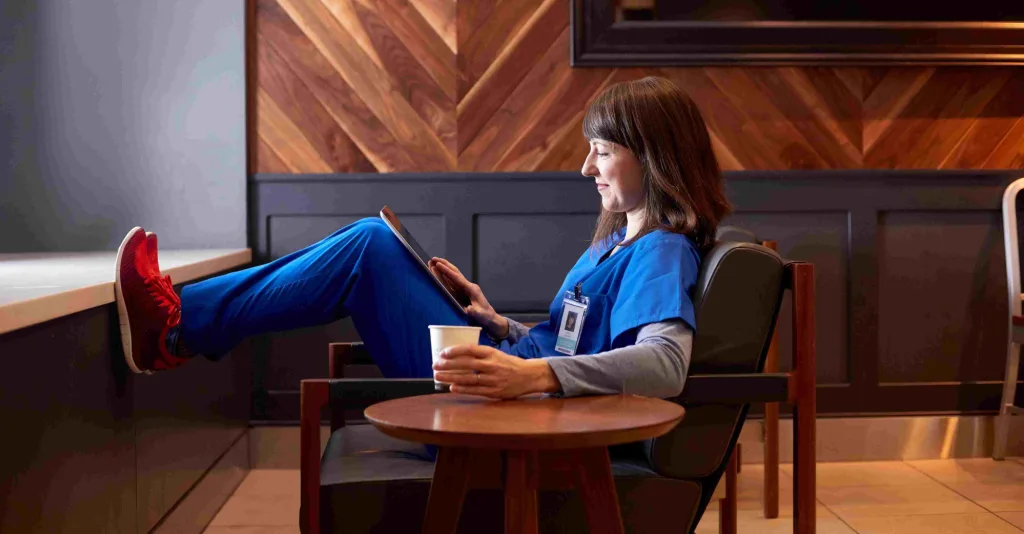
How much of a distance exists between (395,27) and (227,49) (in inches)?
21.3

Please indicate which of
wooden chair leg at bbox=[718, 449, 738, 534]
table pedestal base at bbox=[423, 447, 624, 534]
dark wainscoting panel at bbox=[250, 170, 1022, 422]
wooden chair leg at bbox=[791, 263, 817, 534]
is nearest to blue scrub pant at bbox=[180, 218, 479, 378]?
table pedestal base at bbox=[423, 447, 624, 534]

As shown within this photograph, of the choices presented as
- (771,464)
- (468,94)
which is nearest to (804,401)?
(771,464)

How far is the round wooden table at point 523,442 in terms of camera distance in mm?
1241

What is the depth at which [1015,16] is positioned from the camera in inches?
133

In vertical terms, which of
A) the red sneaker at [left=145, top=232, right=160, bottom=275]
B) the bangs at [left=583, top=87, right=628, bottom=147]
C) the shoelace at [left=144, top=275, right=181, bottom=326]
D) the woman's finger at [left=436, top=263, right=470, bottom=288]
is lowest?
the shoelace at [left=144, top=275, right=181, bottom=326]

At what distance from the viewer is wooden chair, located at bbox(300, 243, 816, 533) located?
1.59 meters

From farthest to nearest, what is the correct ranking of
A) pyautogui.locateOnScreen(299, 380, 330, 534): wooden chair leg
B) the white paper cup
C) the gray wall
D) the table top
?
the gray wall → pyautogui.locateOnScreen(299, 380, 330, 534): wooden chair leg → the white paper cup → the table top

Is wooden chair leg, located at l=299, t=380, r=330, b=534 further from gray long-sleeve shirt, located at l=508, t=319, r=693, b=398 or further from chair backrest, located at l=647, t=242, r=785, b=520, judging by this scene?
chair backrest, located at l=647, t=242, r=785, b=520

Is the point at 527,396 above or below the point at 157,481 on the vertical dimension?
above

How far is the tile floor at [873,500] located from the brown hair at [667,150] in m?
0.80

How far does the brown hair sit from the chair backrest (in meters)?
0.11

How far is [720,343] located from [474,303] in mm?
575

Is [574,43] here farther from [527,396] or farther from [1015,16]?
[527,396]

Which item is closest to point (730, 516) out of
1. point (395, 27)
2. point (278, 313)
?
point (278, 313)
